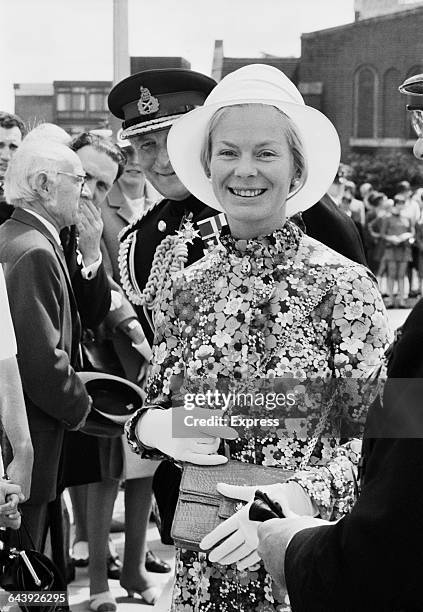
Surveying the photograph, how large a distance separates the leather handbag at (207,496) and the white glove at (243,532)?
0.10 meters

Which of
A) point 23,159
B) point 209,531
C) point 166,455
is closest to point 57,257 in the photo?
point 23,159

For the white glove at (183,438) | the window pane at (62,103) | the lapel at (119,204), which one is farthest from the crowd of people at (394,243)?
the white glove at (183,438)

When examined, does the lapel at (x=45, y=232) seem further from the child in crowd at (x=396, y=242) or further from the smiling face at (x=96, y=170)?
the child in crowd at (x=396, y=242)

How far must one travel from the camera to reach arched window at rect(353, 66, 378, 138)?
3828 cm

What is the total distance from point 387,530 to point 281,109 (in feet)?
4.17

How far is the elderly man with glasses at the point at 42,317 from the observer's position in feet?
11.6

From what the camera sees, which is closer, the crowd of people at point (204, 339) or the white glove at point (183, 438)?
the crowd of people at point (204, 339)

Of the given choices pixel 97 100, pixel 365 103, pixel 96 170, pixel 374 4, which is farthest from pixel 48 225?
pixel 365 103

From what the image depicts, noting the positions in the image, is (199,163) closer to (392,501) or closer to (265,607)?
(265,607)

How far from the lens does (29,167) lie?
3859 millimetres

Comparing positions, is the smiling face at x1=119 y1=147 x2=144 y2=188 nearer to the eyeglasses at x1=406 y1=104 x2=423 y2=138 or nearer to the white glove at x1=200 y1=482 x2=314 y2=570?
the white glove at x1=200 y1=482 x2=314 y2=570

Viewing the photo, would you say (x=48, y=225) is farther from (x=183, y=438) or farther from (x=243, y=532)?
(x=243, y=532)

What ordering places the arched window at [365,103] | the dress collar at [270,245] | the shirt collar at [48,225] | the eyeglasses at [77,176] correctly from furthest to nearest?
the arched window at [365,103], the eyeglasses at [77,176], the shirt collar at [48,225], the dress collar at [270,245]

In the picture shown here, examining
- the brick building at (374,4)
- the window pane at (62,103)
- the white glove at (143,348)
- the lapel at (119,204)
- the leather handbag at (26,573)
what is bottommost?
the leather handbag at (26,573)
